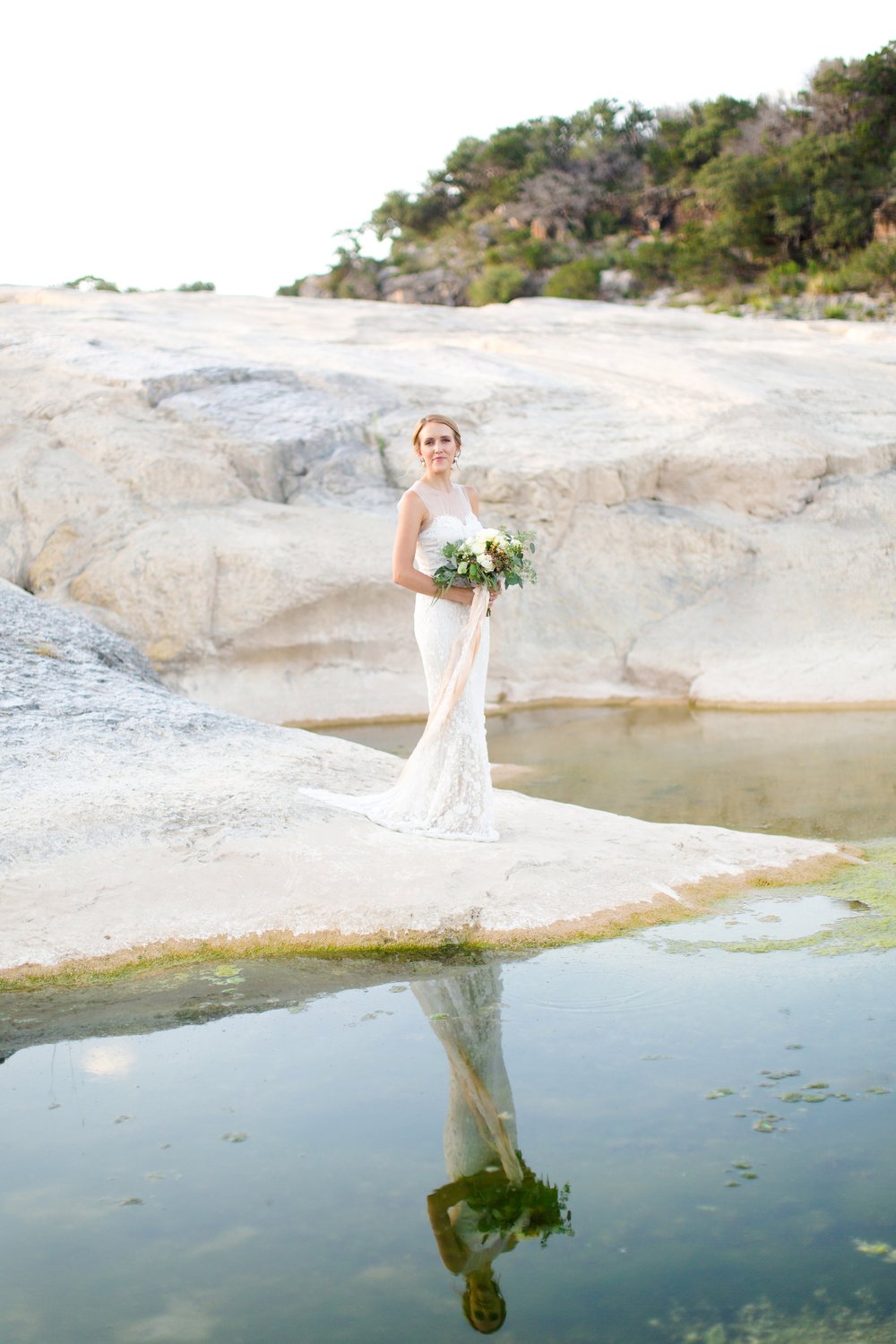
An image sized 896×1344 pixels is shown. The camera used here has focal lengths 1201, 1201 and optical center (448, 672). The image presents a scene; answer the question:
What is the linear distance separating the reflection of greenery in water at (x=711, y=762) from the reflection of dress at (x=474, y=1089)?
3299 mm

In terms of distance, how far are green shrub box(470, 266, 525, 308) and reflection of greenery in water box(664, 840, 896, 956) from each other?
3366 centimetres

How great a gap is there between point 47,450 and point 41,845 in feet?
30.6

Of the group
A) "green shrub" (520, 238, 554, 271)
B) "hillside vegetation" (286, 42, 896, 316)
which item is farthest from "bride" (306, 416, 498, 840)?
"green shrub" (520, 238, 554, 271)

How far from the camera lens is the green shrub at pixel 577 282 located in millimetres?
36344

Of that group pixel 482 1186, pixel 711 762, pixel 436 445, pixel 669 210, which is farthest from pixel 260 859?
pixel 669 210

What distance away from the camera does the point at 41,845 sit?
18.8 feet

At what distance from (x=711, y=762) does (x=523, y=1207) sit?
687 centimetres

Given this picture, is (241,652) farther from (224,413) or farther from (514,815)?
(514,815)

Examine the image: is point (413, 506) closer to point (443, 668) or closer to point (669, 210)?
point (443, 668)

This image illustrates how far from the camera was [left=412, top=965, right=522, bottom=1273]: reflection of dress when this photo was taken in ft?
10.5

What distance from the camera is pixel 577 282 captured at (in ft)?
119

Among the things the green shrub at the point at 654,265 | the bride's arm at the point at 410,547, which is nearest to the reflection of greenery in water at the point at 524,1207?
the bride's arm at the point at 410,547

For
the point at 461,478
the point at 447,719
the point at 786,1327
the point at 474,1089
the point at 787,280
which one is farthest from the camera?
the point at 787,280

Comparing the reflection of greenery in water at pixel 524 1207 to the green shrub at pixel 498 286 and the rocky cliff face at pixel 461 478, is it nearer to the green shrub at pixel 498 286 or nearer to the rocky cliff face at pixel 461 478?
the rocky cliff face at pixel 461 478
